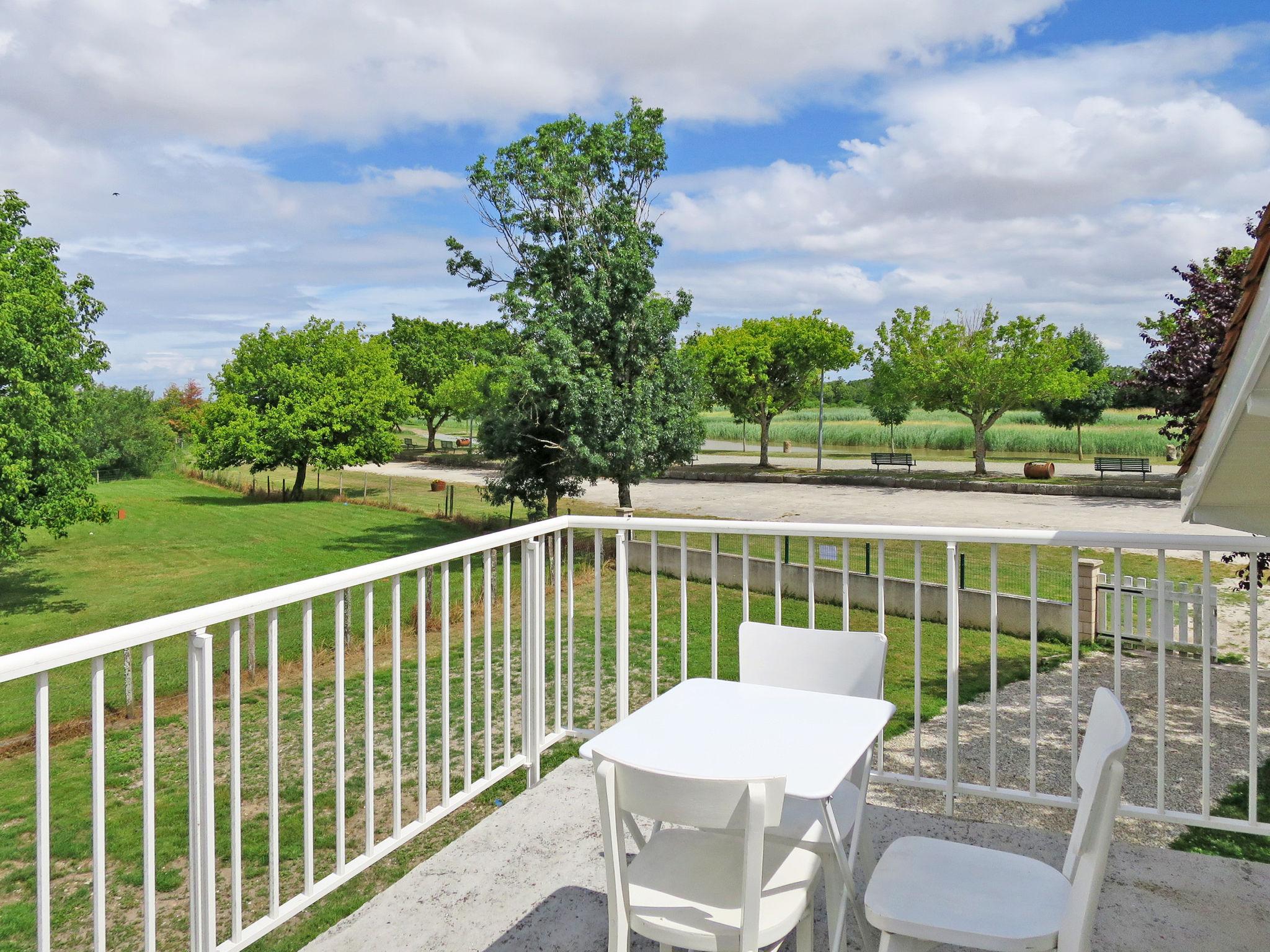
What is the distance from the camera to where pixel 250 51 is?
23.1 meters

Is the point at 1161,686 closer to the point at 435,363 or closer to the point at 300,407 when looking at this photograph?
the point at 300,407

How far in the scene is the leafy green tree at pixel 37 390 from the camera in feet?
48.2

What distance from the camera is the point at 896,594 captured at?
33.8 ft

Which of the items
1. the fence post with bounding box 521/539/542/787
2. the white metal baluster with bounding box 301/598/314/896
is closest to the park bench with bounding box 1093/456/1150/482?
the fence post with bounding box 521/539/542/787

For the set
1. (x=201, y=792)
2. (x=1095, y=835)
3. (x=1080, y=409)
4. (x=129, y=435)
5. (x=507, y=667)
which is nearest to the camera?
(x=1095, y=835)

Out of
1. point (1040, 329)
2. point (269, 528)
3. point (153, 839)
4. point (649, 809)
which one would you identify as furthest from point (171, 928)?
point (1040, 329)

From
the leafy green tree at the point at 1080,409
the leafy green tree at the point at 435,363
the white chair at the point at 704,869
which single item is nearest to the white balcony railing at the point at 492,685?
the white chair at the point at 704,869

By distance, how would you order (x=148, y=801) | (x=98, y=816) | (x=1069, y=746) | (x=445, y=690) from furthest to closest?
1. (x=1069, y=746)
2. (x=445, y=690)
3. (x=148, y=801)
4. (x=98, y=816)

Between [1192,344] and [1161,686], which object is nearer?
[1161,686]

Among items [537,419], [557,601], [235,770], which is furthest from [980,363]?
[235,770]

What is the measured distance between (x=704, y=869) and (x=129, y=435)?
45.3 meters

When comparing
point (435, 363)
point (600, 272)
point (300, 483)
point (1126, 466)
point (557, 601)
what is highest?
point (435, 363)

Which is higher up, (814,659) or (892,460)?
(814,659)

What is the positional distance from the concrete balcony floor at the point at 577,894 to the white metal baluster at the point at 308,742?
29 cm
